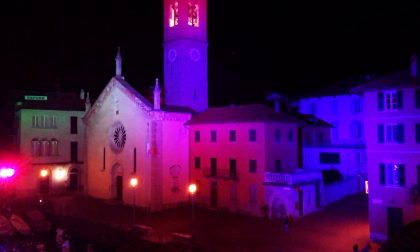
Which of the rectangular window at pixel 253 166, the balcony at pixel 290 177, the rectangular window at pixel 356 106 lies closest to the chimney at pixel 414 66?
the balcony at pixel 290 177

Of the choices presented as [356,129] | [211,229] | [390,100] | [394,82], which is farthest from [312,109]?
[211,229]

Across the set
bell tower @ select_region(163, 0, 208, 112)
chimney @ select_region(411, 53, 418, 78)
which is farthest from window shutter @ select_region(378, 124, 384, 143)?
bell tower @ select_region(163, 0, 208, 112)

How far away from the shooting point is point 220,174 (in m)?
36.3

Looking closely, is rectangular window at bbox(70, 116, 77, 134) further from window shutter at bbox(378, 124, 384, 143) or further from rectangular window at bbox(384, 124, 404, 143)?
rectangular window at bbox(384, 124, 404, 143)

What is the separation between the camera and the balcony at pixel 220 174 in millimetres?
35125

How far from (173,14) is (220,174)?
58.1ft

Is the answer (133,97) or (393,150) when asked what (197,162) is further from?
(393,150)

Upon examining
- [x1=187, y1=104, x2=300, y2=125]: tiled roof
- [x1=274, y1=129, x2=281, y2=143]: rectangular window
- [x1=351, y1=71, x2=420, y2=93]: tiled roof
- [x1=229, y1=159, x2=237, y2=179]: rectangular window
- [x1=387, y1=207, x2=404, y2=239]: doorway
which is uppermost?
[x1=351, y1=71, x2=420, y2=93]: tiled roof

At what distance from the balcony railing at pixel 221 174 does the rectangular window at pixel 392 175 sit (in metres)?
12.7

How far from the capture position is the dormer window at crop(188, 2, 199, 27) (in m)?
41.3

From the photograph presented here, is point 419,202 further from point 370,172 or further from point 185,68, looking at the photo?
point 185,68

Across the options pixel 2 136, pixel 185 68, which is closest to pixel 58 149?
pixel 2 136

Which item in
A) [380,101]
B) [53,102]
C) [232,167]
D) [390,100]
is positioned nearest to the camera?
[390,100]

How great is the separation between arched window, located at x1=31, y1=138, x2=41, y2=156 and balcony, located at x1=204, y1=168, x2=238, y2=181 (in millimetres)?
21304
